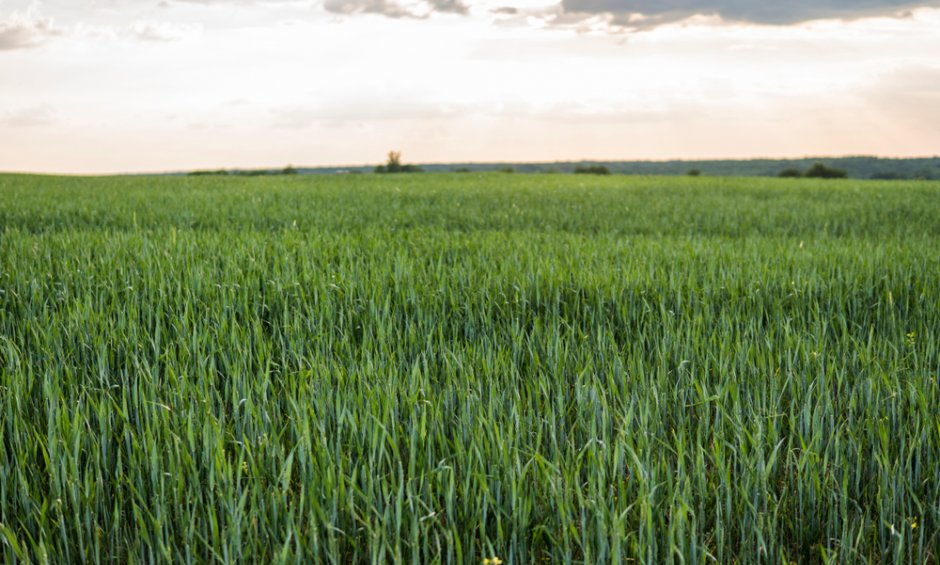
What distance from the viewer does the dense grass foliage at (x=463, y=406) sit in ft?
6.22

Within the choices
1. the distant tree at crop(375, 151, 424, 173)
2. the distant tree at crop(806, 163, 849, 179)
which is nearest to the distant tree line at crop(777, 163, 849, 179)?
the distant tree at crop(806, 163, 849, 179)

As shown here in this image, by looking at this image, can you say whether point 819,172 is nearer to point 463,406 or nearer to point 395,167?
point 395,167

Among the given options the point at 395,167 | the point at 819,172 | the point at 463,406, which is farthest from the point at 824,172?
the point at 463,406

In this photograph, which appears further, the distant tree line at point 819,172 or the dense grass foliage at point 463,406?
the distant tree line at point 819,172

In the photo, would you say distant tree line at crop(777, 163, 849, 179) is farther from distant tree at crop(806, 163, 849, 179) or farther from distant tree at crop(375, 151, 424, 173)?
distant tree at crop(375, 151, 424, 173)

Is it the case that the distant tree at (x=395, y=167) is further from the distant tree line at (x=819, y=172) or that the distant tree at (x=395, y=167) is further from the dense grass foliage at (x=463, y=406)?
the dense grass foliage at (x=463, y=406)

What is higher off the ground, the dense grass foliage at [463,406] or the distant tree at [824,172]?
the distant tree at [824,172]

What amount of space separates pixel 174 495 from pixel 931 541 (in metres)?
2.25

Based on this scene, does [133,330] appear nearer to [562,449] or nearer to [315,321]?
[315,321]

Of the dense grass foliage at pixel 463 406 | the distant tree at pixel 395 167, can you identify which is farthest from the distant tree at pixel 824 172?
the dense grass foliage at pixel 463 406

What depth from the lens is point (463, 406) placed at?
7.88 ft

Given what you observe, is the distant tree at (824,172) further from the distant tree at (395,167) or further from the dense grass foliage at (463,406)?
the dense grass foliage at (463,406)

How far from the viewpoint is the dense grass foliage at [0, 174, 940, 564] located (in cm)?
190

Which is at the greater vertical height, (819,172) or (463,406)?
(819,172)
